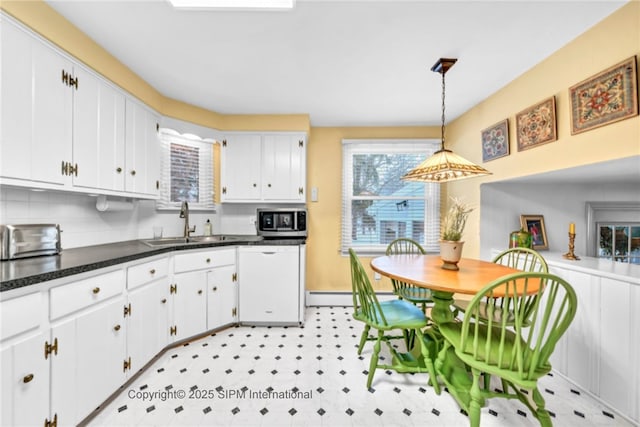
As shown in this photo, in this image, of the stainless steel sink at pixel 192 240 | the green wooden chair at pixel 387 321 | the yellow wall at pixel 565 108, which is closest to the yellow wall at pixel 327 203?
the stainless steel sink at pixel 192 240

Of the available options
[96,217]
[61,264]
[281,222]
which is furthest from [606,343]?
[96,217]

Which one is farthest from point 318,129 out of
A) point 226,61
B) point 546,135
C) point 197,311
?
point 197,311

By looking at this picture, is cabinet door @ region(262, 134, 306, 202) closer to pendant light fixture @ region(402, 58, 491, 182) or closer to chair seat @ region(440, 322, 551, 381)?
pendant light fixture @ region(402, 58, 491, 182)

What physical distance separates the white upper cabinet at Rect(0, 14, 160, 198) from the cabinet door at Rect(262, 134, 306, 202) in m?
1.27

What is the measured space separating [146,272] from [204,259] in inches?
21.6

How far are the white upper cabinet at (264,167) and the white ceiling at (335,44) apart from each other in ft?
1.73

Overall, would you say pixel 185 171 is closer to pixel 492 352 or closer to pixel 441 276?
pixel 441 276

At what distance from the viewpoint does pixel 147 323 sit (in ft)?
6.22

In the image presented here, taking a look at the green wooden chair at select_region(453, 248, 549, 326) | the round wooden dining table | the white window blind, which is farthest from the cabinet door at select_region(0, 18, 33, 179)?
the green wooden chair at select_region(453, 248, 549, 326)

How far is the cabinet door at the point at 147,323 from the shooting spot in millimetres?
1753

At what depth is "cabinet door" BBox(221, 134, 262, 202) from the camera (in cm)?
298

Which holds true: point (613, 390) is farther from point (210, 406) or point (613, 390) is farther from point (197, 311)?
point (197, 311)

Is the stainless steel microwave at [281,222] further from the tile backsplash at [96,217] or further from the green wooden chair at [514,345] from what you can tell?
the green wooden chair at [514,345]

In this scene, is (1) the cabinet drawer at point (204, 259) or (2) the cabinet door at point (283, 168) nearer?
(1) the cabinet drawer at point (204, 259)
